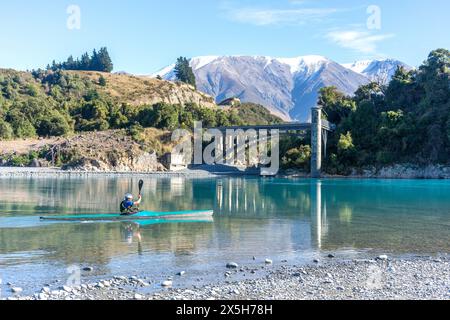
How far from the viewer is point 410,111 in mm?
104375

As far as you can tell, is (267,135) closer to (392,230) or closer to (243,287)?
(392,230)

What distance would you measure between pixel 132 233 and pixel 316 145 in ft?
254

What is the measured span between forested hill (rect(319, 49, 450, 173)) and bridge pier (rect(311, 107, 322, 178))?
2.76 m

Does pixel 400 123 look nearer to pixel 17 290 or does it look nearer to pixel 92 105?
pixel 92 105

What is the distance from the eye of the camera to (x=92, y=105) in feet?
424

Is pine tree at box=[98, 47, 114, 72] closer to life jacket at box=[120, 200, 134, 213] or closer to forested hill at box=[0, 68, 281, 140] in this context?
forested hill at box=[0, 68, 281, 140]

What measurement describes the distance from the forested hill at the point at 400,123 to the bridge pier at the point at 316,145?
2.76m

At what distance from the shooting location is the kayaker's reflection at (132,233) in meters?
25.4

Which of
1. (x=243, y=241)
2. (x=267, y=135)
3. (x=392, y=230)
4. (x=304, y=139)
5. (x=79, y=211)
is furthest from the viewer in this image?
(x=267, y=135)

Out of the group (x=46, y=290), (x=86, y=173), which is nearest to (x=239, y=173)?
(x=86, y=173)

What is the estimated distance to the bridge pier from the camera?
336 ft

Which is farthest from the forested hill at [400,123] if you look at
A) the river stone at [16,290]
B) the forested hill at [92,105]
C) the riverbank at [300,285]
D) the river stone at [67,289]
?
the river stone at [16,290]

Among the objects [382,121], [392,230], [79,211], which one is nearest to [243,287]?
[392,230]

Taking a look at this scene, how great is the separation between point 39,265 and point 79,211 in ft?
62.2
